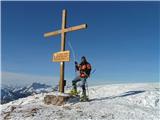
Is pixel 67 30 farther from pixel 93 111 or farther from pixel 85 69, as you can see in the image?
pixel 93 111

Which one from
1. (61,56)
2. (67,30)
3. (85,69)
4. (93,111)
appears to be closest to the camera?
(93,111)

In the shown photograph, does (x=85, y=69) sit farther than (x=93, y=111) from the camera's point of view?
Yes

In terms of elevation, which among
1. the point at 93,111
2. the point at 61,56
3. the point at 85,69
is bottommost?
the point at 93,111

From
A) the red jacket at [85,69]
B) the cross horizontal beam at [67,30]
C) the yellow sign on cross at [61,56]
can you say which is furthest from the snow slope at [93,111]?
the cross horizontal beam at [67,30]

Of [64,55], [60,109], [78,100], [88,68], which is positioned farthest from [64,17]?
[60,109]

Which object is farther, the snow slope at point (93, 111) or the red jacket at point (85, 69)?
the red jacket at point (85, 69)

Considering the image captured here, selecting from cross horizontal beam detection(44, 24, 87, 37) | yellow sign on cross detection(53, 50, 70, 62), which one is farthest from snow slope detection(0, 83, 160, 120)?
cross horizontal beam detection(44, 24, 87, 37)

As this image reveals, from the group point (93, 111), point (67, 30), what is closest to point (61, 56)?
point (67, 30)

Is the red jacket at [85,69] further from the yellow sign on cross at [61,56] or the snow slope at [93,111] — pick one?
the snow slope at [93,111]

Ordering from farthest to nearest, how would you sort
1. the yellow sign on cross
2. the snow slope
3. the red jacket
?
the yellow sign on cross
the red jacket
the snow slope

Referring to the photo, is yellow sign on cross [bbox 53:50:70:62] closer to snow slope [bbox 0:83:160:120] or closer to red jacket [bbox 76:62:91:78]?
red jacket [bbox 76:62:91:78]

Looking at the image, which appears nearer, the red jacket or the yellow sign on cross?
the red jacket

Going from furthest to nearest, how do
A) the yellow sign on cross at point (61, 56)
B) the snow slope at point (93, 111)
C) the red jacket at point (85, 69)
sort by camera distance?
the yellow sign on cross at point (61, 56) < the red jacket at point (85, 69) < the snow slope at point (93, 111)

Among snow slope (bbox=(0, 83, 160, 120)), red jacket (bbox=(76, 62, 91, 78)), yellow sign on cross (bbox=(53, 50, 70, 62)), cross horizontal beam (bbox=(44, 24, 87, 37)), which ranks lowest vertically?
snow slope (bbox=(0, 83, 160, 120))
